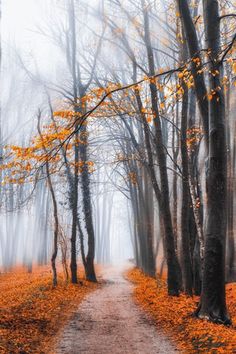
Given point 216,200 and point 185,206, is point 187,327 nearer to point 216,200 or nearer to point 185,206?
point 216,200

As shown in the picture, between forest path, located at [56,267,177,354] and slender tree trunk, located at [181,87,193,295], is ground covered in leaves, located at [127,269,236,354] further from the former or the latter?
slender tree trunk, located at [181,87,193,295]

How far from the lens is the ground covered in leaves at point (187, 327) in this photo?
7281mm

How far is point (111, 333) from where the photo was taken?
921cm

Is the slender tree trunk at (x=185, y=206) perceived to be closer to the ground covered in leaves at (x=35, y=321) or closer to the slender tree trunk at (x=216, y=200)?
the ground covered in leaves at (x=35, y=321)

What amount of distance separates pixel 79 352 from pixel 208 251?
375cm

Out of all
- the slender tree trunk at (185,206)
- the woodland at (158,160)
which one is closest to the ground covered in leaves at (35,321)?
the woodland at (158,160)

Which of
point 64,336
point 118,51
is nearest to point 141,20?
point 118,51

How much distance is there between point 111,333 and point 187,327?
1651mm

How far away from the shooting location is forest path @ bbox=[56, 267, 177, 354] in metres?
7.80

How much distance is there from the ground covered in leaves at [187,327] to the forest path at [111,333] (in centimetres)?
30

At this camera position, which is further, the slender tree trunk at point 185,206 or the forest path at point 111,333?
the slender tree trunk at point 185,206

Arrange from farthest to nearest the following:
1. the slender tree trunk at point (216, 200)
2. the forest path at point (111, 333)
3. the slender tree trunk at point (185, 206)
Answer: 1. the slender tree trunk at point (185, 206)
2. the slender tree trunk at point (216, 200)
3. the forest path at point (111, 333)

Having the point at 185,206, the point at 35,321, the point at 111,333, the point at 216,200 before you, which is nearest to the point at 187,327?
the point at 111,333

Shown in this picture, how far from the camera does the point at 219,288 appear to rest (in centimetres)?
962
